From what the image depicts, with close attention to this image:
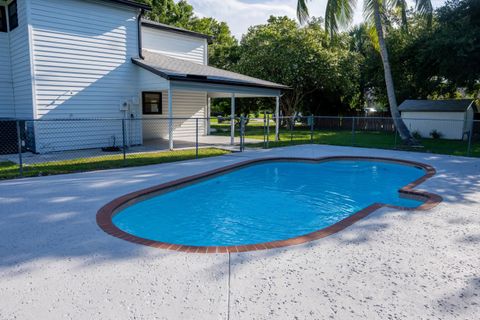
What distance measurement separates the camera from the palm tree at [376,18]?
13.9 metres

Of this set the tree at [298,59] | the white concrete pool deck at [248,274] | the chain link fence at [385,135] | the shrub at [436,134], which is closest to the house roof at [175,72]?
the chain link fence at [385,135]

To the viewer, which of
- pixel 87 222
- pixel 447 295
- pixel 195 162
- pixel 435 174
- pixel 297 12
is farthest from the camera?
pixel 297 12

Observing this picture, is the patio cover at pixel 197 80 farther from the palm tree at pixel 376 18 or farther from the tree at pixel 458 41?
the tree at pixel 458 41

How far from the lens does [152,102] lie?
14367 millimetres

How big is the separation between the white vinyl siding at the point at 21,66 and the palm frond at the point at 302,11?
405 inches

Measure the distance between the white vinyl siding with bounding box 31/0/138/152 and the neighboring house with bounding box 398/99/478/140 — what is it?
13.7 m

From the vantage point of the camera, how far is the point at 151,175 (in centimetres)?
804

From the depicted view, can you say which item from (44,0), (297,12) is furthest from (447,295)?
(297,12)

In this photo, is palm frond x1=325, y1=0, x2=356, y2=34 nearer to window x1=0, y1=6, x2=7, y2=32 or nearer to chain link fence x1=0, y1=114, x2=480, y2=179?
chain link fence x1=0, y1=114, x2=480, y2=179

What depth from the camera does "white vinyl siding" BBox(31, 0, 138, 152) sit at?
35.1ft

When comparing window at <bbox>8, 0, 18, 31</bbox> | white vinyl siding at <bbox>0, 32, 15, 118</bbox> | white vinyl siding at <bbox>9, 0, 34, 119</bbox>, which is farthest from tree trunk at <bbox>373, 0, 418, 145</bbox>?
white vinyl siding at <bbox>0, 32, 15, 118</bbox>

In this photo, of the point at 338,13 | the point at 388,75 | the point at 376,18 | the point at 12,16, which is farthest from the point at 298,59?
the point at 12,16

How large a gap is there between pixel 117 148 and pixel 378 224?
Result: 31.5 ft

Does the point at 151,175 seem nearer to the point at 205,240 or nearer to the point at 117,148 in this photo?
the point at 205,240
